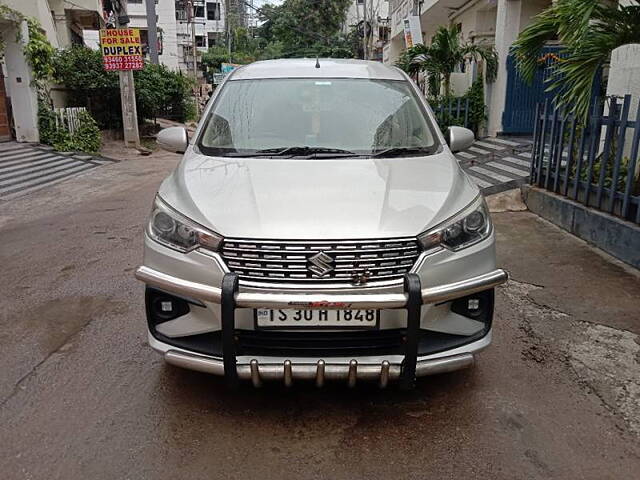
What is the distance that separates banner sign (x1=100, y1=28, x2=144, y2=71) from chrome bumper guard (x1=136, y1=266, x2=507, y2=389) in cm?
1417

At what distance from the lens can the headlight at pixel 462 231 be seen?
8.56 feet

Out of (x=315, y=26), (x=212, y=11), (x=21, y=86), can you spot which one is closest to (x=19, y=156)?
(x=21, y=86)

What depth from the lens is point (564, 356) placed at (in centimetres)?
346

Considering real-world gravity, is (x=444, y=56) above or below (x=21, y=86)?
above

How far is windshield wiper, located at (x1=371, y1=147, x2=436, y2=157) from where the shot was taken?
3404 millimetres

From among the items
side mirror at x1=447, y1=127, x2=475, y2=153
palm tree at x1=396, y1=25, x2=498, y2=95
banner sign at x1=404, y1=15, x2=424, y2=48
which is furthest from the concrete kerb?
banner sign at x1=404, y1=15, x2=424, y2=48

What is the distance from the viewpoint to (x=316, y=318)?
250cm

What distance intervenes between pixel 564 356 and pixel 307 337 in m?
1.83

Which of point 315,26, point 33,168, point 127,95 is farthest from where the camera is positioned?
point 315,26

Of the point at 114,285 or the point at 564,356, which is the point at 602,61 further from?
the point at 114,285

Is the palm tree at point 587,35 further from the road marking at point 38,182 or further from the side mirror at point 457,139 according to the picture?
the road marking at point 38,182

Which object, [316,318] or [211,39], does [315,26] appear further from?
[316,318]

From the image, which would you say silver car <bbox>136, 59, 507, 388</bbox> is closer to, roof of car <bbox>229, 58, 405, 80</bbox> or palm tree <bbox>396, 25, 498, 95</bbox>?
roof of car <bbox>229, 58, 405, 80</bbox>

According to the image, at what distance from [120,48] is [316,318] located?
582 inches
